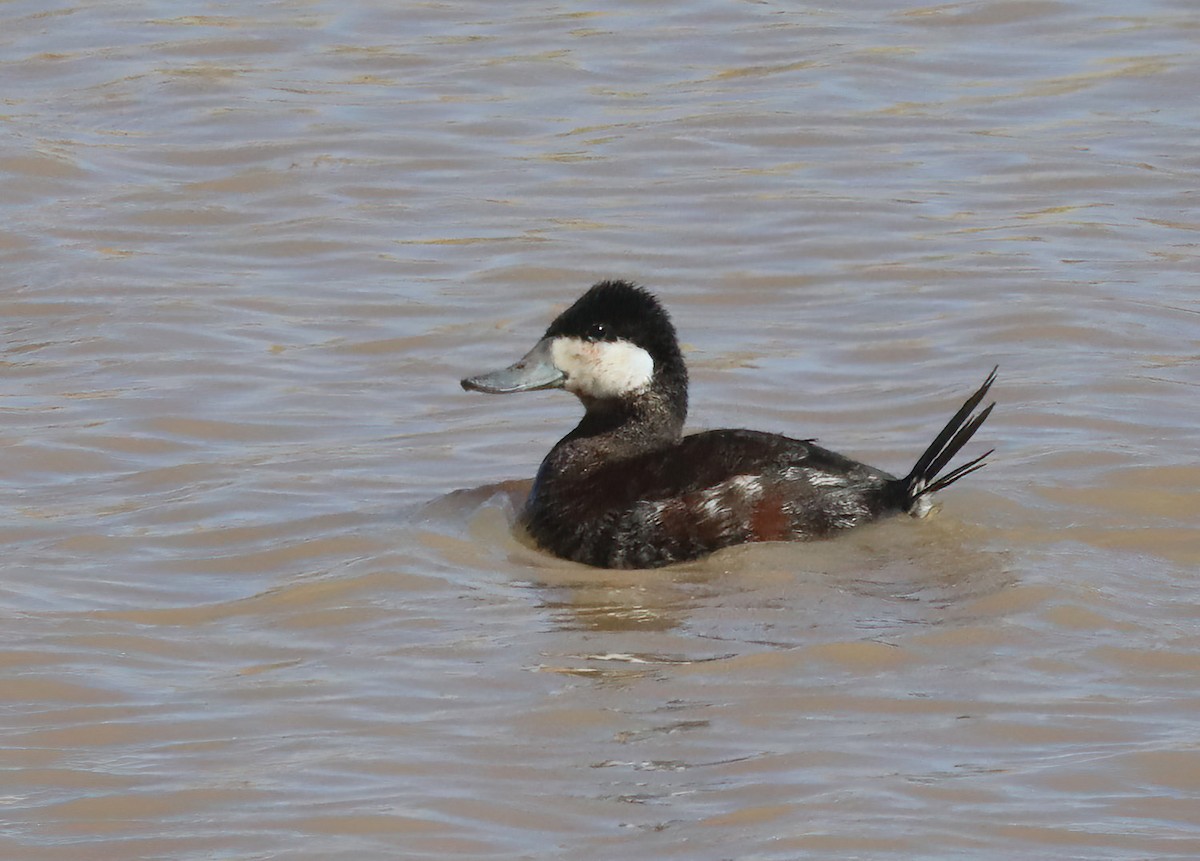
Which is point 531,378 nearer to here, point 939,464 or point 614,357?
point 614,357

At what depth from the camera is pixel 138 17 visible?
14.0 metres

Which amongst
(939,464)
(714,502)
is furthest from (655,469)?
(939,464)

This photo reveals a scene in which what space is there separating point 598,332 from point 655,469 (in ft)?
1.81

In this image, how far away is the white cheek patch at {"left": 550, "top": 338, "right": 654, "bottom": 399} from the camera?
291 inches

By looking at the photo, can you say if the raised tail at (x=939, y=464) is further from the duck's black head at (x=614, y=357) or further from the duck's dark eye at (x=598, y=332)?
the duck's dark eye at (x=598, y=332)

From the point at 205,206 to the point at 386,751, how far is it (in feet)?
20.3

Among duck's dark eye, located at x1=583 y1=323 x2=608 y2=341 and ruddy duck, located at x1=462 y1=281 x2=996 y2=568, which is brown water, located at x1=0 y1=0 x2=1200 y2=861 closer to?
ruddy duck, located at x1=462 y1=281 x2=996 y2=568

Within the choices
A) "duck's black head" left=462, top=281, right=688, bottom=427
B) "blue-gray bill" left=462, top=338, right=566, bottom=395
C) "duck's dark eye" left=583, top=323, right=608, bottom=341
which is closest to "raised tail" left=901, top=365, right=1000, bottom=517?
"duck's black head" left=462, top=281, right=688, bottom=427

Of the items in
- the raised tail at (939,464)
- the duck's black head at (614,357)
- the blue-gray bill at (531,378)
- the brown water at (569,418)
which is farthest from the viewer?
the blue-gray bill at (531,378)

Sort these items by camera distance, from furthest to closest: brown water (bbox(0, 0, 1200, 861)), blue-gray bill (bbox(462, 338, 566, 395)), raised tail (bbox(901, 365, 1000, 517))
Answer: blue-gray bill (bbox(462, 338, 566, 395)) → raised tail (bbox(901, 365, 1000, 517)) → brown water (bbox(0, 0, 1200, 861))

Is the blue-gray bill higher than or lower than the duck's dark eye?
lower

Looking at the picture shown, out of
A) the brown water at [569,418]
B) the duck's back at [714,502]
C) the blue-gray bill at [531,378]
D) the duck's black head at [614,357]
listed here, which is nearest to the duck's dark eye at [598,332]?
the duck's black head at [614,357]

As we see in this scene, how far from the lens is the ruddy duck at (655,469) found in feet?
22.6

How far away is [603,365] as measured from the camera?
744cm
